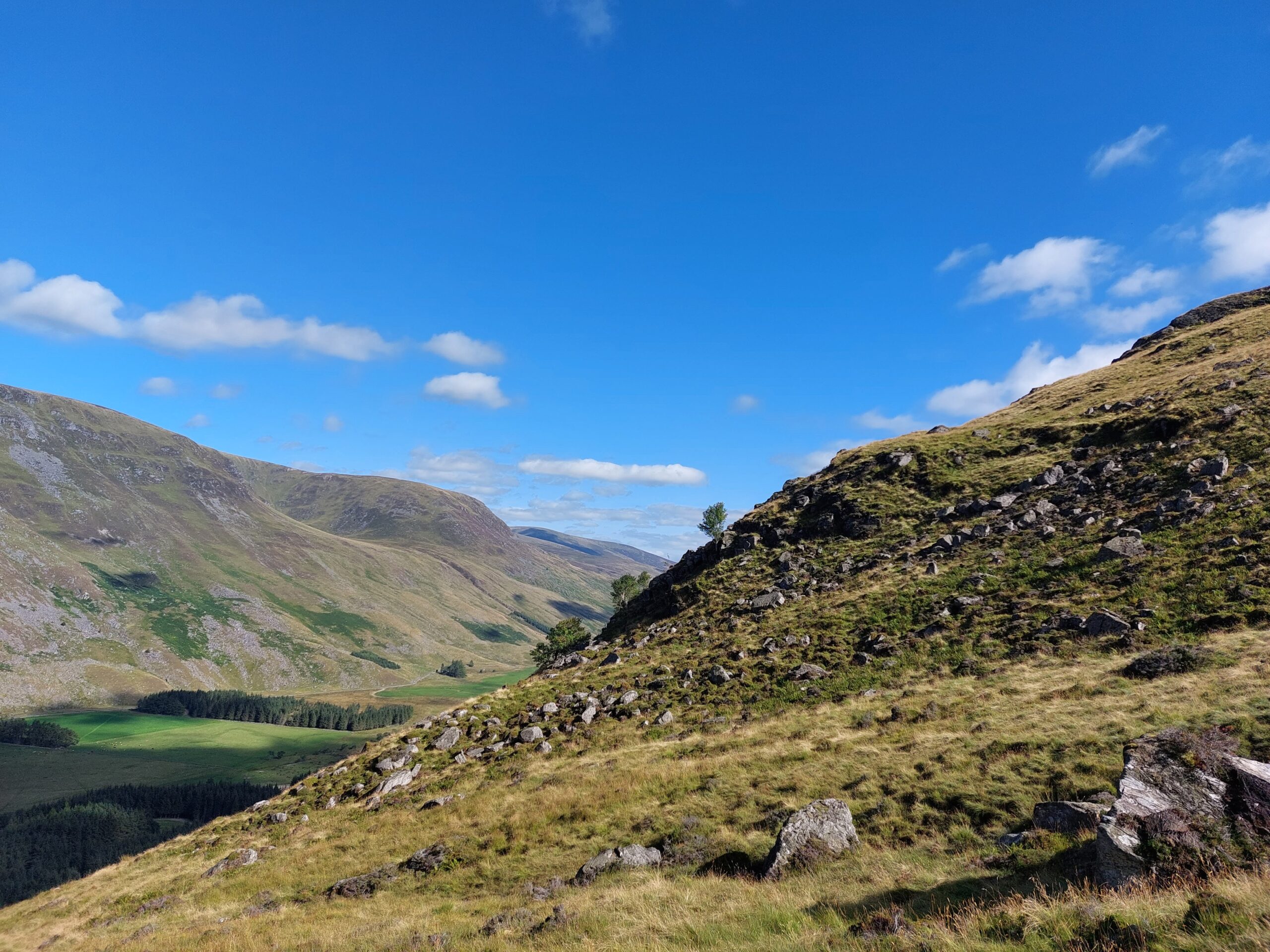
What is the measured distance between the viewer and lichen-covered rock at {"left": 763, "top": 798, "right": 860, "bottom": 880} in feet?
58.1

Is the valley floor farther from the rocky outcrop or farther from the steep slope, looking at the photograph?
the rocky outcrop

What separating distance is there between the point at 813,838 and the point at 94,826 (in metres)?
212

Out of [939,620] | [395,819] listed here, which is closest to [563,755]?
[395,819]

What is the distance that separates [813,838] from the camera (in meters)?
18.5

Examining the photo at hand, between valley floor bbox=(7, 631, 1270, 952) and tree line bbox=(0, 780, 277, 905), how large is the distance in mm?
123503

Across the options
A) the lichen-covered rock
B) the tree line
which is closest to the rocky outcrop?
the lichen-covered rock

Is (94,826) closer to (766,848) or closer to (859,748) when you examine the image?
(766,848)

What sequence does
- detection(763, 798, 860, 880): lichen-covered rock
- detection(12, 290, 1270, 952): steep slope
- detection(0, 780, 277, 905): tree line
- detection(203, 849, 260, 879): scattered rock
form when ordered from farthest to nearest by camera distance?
detection(0, 780, 277, 905): tree line
detection(203, 849, 260, 879): scattered rock
detection(763, 798, 860, 880): lichen-covered rock
detection(12, 290, 1270, 952): steep slope

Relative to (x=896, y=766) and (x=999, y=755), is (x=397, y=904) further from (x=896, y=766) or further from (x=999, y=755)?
(x=999, y=755)

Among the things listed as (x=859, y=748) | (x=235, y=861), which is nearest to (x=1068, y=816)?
(x=859, y=748)

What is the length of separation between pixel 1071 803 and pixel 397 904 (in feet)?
77.5

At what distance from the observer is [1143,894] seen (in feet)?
35.9

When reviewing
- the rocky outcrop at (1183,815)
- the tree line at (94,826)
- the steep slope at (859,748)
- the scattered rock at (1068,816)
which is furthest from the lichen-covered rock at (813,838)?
the tree line at (94,826)

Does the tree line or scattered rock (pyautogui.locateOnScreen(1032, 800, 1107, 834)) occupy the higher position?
scattered rock (pyautogui.locateOnScreen(1032, 800, 1107, 834))
